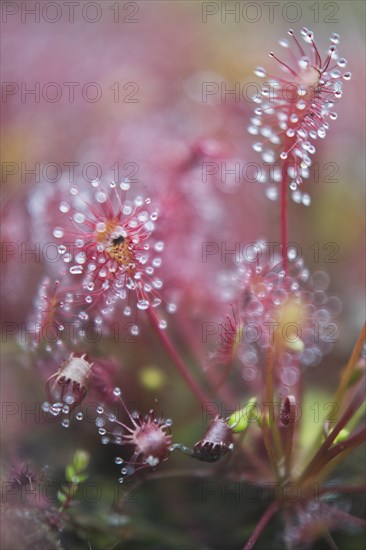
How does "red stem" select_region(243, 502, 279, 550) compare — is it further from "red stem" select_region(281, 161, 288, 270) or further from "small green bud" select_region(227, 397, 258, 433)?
"red stem" select_region(281, 161, 288, 270)

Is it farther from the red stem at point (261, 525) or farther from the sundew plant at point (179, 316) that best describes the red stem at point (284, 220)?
the red stem at point (261, 525)

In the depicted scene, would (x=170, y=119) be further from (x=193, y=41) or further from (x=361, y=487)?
(x=361, y=487)

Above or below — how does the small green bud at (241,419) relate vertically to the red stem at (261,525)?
above

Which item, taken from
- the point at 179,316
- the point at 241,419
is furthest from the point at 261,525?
the point at 179,316

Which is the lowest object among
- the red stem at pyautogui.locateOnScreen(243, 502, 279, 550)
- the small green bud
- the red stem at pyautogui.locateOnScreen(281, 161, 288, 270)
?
the red stem at pyautogui.locateOnScreen(243, 502, 279, 550)

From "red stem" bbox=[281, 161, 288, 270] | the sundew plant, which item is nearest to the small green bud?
the sundew plant

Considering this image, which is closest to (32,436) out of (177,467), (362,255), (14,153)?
(177,467)

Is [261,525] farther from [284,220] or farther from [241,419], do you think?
[284,220]

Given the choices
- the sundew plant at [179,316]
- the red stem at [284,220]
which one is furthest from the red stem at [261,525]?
the red stem at [284,220]

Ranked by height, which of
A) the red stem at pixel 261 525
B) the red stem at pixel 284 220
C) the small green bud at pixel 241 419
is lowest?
the red stem at pixel 261 525
